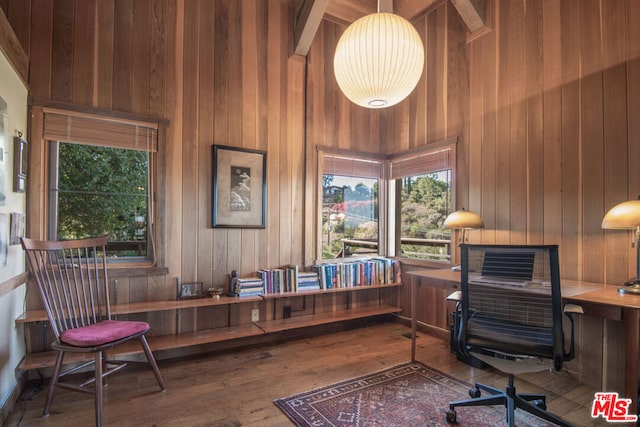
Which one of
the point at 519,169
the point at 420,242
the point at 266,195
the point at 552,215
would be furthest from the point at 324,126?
the point at 552,215

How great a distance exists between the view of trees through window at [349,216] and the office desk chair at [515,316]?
207cm

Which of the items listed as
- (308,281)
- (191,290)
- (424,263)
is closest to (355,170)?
(424,263)

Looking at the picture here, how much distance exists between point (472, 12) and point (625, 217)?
222cm

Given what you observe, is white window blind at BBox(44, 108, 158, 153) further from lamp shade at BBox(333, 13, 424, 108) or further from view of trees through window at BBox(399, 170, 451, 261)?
view of trees through window at BBox(399, 170, 451, 261)

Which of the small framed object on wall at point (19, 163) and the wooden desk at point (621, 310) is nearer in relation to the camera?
the wooden desk at point (621, 310)

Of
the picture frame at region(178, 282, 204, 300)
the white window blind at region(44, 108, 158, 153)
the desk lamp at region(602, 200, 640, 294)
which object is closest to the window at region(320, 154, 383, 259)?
the picture frame at region(178, 282, 204, 300)

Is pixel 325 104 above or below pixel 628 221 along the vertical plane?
above

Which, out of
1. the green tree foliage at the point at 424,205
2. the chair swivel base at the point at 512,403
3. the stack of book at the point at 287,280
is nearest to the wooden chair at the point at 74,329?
the stack of book at the point at 287,280

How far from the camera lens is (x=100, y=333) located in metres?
2.03

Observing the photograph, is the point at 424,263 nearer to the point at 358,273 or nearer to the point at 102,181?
the point at 358,273

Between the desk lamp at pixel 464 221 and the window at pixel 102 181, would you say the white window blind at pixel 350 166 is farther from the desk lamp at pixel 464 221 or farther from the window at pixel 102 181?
the window at pixel 102 181

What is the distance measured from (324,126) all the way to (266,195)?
42.8 inches

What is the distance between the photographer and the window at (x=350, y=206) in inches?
155

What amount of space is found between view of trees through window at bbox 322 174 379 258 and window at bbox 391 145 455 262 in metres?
0.33
